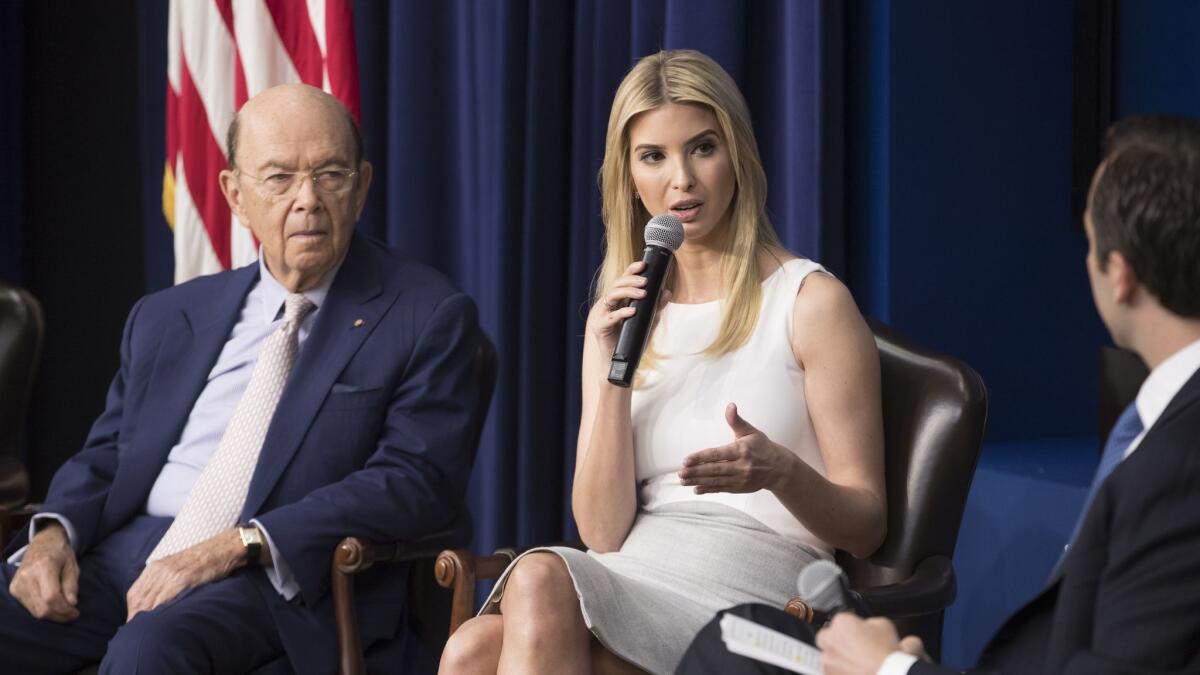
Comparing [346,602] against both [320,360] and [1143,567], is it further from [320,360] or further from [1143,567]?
[1143,567]

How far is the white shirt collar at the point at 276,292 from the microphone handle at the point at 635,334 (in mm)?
934

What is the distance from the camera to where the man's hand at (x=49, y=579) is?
2.58 m

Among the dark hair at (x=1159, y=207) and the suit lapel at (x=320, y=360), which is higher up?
the dark hair at (x=1159, y=207)

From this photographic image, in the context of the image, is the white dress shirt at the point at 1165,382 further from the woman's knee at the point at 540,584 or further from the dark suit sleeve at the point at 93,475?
the dark suit sleeve at the point at 93,475

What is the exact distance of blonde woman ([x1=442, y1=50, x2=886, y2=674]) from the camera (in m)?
2.09

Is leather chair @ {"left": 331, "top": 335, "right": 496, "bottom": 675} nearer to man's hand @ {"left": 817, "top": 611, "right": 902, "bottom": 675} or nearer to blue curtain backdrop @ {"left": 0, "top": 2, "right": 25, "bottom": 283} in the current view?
man's hand @ {"left": 817, "top": 611, "right": 902, "bottom": 675}

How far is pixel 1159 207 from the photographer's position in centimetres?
134

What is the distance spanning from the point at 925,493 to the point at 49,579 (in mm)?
1552

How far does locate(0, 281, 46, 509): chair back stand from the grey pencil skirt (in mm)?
1577

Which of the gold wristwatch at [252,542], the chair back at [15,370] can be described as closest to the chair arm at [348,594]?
the gold wristwatch at [252,542]

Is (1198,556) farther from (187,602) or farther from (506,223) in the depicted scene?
(506,223)

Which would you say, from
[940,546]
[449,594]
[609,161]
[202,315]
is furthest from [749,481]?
[202,315]

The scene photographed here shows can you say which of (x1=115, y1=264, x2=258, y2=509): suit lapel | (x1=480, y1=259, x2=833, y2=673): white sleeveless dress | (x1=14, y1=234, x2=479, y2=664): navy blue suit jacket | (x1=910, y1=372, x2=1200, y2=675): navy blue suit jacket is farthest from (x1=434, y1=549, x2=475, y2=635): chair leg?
(x1=910, y1=372, x2=1200, y2=675): navy blue suit jacket

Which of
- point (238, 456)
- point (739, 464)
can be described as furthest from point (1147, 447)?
point (238, 456)
